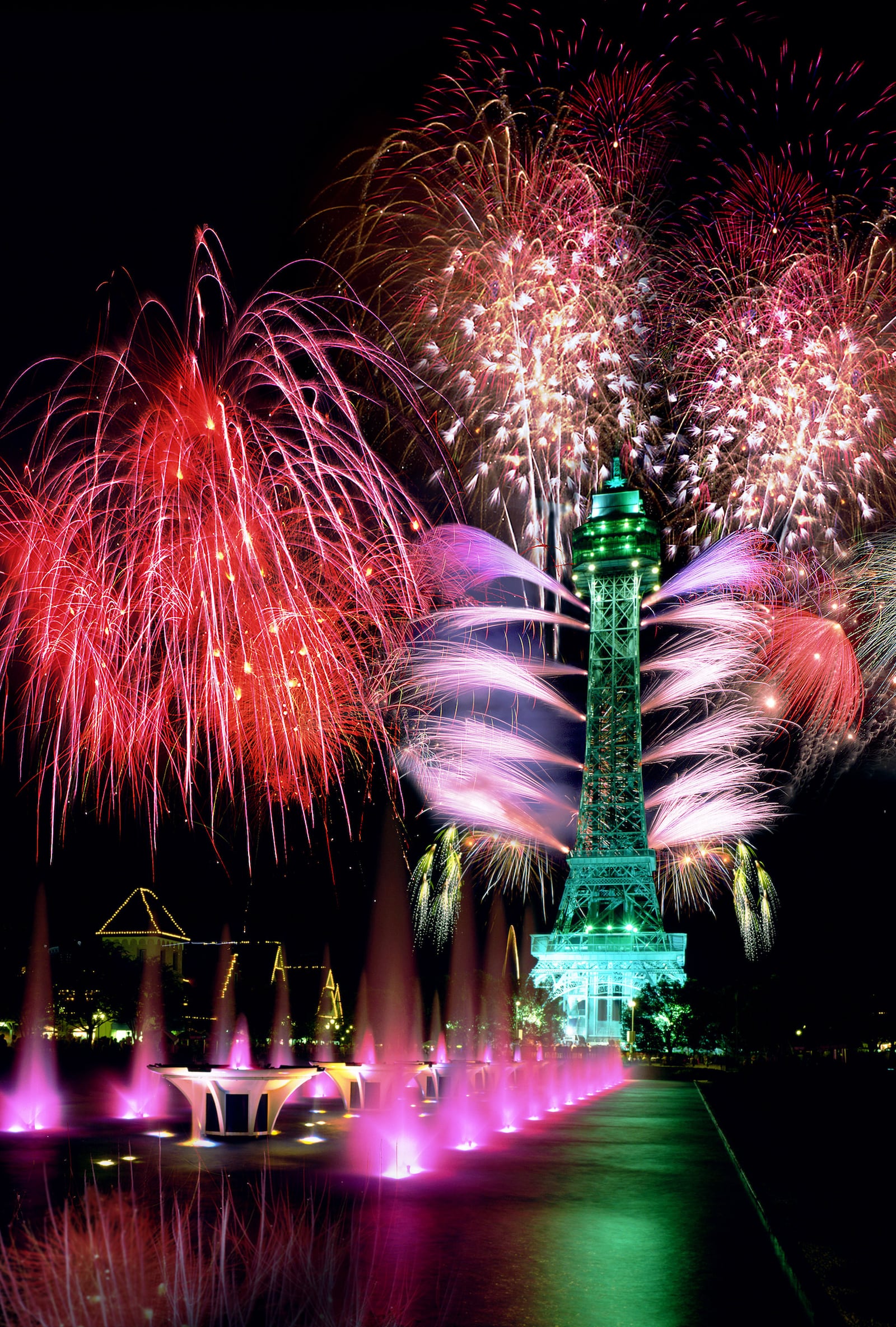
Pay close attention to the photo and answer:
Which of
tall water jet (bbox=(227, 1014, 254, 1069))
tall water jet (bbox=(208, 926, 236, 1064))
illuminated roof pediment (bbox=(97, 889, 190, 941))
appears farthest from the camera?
illuminated roof pediment (bbox=(97, 889, 190, 941))

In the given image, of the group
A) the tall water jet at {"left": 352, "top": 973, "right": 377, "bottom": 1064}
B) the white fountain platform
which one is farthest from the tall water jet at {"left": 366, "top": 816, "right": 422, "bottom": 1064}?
the white fountain platform

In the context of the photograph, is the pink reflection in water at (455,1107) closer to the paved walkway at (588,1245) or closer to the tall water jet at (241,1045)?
the paved walkway at (588,1245)

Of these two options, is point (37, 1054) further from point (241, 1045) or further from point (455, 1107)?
point (455, 1107)

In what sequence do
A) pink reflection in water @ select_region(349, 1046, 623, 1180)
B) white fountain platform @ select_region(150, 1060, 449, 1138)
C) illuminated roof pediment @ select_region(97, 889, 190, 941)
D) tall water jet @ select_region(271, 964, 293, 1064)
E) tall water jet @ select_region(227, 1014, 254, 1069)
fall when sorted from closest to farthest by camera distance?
pink reflection in water @ select_region(349, 1046, 623, 1180) < white fountain platform @ select_region(150, 1060, 449, 1138) < tall water jet @ select_region(227, 1014, 254, 1069) < tall water jet @ select_region(271, 964, 293, 1064) < illuminated roof pediment @ select_region(97, 889, 190, 941)

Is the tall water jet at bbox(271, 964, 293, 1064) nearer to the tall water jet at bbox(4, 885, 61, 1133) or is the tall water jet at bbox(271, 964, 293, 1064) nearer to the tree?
the tall water jet at bbox(4, 885, 61, 1133)

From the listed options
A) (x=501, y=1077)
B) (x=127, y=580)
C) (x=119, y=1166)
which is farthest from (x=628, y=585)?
(x=119, y=1166)

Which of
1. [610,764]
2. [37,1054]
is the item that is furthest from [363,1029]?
[37,1054]

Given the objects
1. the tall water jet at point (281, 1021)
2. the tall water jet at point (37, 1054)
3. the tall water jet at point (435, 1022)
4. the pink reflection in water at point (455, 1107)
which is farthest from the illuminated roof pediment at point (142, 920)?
the pink reflection in water at point (455, 1107)
